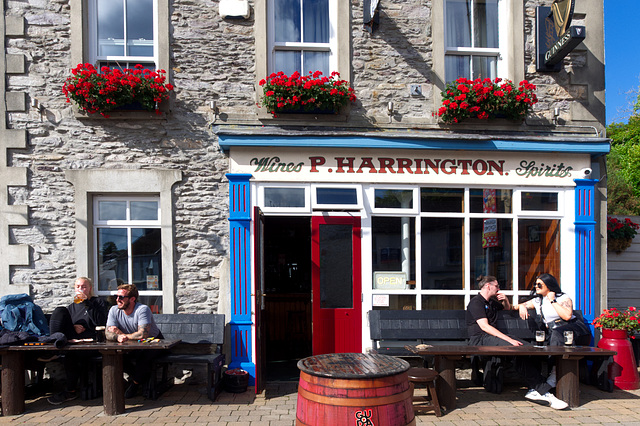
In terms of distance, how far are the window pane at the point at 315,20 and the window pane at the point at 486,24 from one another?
7.69 feet

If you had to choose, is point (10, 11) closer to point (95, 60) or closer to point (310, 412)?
point (95, 60)

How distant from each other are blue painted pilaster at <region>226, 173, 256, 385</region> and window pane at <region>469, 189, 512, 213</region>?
10.9 ft

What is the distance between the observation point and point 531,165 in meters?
7.17

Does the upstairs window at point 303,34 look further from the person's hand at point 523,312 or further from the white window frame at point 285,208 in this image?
the person's hand at point 523,312

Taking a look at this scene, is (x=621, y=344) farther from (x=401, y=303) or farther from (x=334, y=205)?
(x=334, y=205)

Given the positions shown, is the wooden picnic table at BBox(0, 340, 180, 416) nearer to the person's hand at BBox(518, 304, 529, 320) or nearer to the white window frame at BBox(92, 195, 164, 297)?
the white window frame at BBox(92, 195, 164, 297)

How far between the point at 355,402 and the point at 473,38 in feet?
20.3

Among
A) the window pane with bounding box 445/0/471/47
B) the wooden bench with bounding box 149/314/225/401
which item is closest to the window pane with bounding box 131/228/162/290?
the wooden bench with bounding box 149/314/225/401

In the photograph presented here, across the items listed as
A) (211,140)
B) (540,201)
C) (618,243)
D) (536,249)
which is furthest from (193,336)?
(618,243)

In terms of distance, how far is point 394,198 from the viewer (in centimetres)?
711

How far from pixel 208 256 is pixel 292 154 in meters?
1.88

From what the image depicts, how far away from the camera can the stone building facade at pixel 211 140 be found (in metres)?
6.78

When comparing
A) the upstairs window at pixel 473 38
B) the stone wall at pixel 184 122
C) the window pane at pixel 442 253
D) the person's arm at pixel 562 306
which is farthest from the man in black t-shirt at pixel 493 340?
the upstairs window at pixel 473 38

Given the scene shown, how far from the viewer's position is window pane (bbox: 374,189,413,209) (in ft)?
23.2
